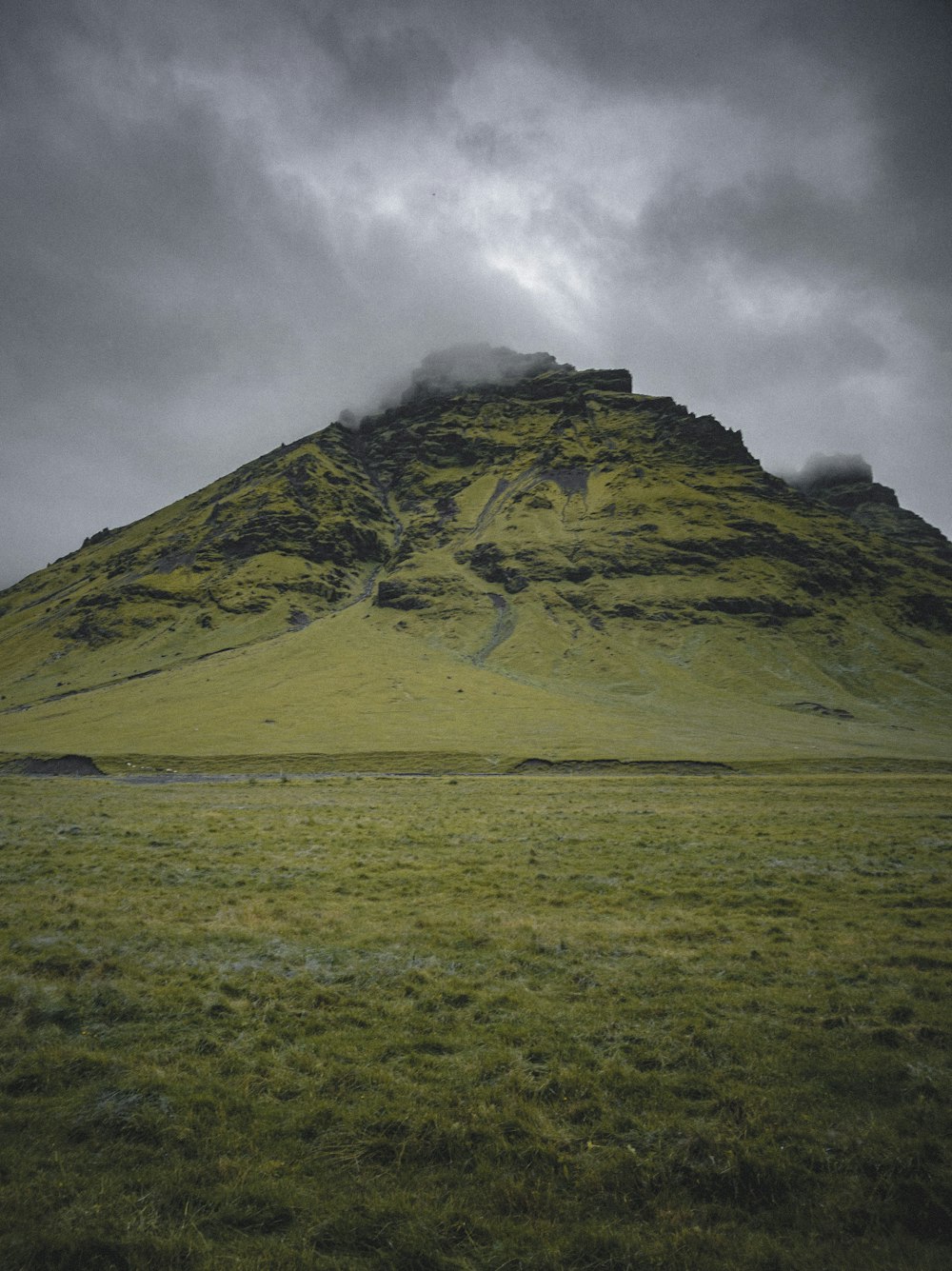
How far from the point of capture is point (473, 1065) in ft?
30.7

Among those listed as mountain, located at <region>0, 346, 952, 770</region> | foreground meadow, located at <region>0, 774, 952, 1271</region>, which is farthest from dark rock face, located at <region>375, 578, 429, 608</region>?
foreground meadow, located at <region>0, 774, 952, 1271</region>

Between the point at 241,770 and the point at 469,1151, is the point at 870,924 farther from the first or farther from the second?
the point at 241,770

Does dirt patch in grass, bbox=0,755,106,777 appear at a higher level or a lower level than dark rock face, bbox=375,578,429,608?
lower

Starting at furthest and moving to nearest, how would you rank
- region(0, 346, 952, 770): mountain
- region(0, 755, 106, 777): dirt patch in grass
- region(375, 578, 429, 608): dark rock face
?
1. region(375, 578, 429, 608): dark rock face
2. region(0, 346, 952, 770): mountain
3. region(0, 755, 106, 777): dirt patch in grass

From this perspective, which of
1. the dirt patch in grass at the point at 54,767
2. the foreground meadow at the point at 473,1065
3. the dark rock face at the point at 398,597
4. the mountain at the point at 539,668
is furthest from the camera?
the dark rock face at the point at 398,597

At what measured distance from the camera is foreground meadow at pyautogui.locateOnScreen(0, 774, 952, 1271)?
20.8 ft

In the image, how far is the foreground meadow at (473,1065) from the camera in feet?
20.8

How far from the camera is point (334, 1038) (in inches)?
396

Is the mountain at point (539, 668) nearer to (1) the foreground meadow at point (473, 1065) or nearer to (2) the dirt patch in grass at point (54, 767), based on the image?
(2) the dirt patch in grass at point (54, 767)

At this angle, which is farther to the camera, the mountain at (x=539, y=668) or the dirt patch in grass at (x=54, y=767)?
the mountain at (x=539, y=668)

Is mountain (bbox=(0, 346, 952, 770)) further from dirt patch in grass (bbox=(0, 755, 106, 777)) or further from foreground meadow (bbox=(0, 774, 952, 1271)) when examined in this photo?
foreground meadow (bbox=(0, 774, 952, 1271))

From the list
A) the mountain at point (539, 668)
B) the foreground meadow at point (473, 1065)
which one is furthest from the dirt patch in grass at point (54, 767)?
the foreground meadow at point (473, 1065)

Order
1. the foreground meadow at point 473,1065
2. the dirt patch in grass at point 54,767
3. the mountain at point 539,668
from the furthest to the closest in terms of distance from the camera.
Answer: the mountain at point 539,668 → the dirt patch in grass at point 54,767 → the foreground meadow at point 473,1065

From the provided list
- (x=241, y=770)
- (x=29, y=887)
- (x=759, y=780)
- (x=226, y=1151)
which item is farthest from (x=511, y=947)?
(x=241, y=770)
